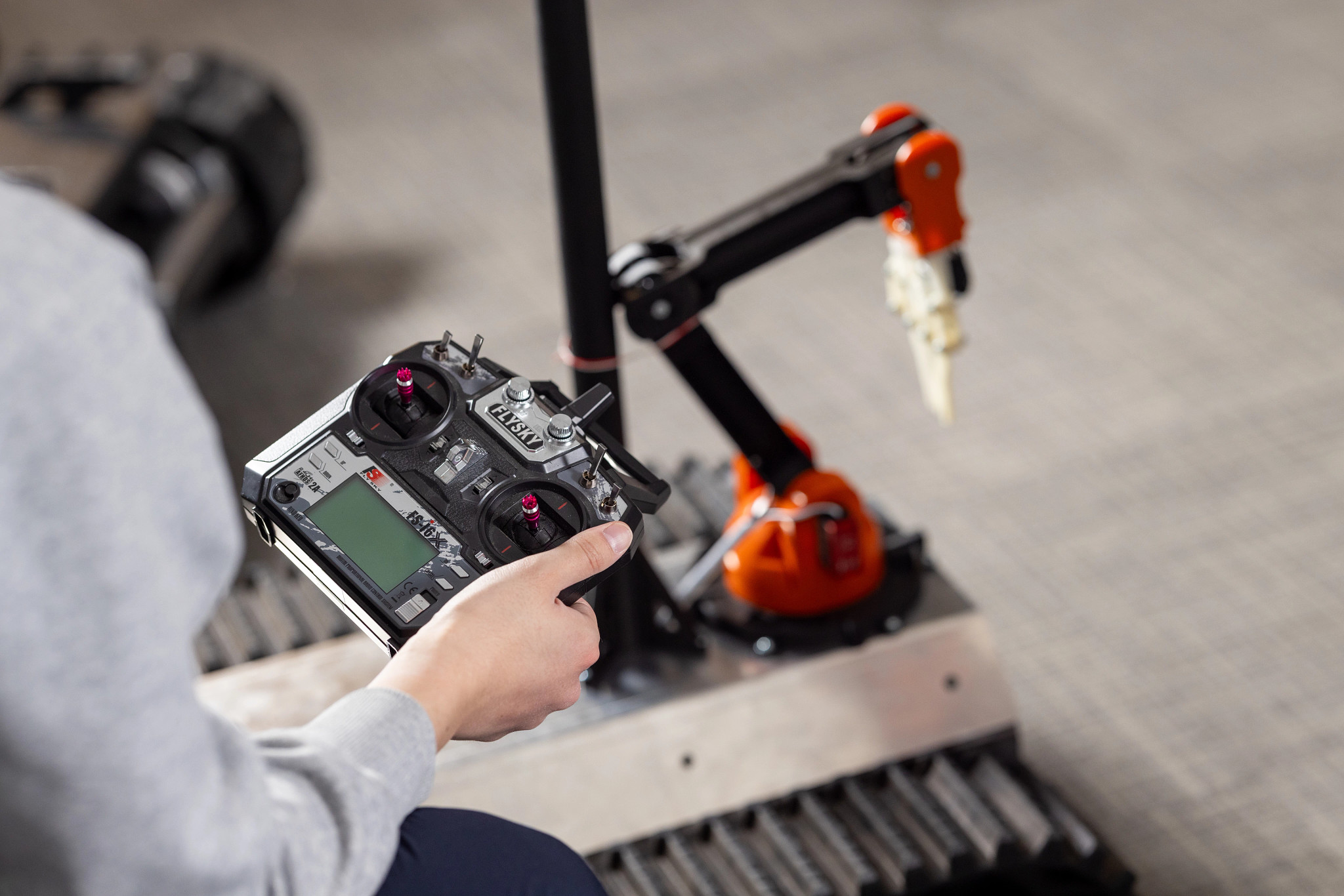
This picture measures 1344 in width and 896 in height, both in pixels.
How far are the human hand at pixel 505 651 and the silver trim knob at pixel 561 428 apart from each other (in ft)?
0.38

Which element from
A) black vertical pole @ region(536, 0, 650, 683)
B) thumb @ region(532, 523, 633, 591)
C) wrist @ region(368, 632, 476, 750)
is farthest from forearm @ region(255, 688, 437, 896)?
black vertical pole @ region(536, 0, 650, 683)

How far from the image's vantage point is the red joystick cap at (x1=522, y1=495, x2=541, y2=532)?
0.90 metres

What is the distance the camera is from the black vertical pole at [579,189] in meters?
1.19

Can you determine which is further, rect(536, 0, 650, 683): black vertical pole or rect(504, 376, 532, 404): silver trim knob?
rect(536, 0, 650, 683): black vertical pole

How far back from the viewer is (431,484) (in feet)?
3.09

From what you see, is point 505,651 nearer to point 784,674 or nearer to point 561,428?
point 561,428

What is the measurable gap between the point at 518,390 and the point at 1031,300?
156 centimetres

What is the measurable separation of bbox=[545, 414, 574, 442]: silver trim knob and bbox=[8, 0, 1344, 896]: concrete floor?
854 mm

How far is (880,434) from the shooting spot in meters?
2.11

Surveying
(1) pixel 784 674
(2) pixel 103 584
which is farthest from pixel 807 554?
(2) pixel 103 584

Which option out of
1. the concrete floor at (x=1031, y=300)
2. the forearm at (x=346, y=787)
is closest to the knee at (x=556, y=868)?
the forearm at (x=346, y=787)

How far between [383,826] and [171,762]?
153 mm

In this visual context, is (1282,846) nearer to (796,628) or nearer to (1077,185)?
(796,628)

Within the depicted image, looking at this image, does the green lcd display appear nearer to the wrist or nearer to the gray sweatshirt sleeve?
the wrist
